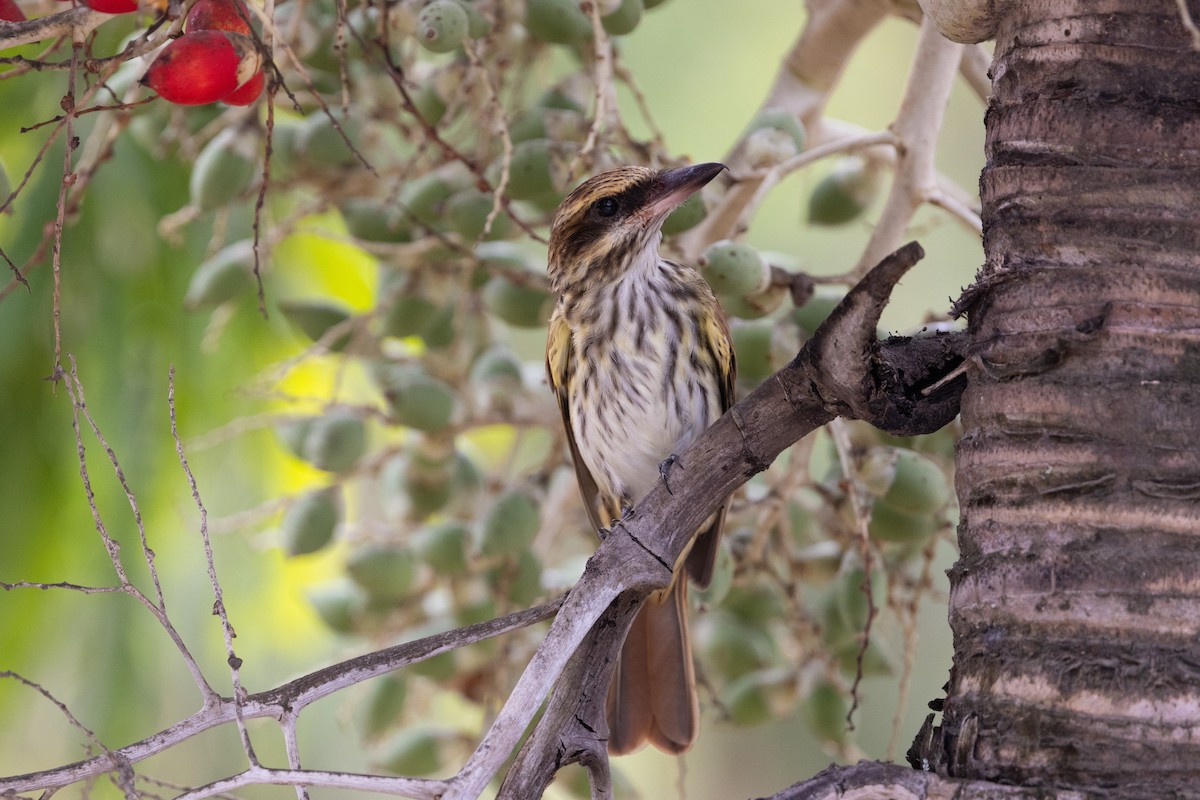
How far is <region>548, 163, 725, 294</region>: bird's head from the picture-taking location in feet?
8.33

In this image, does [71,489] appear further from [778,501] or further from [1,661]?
[778,501]

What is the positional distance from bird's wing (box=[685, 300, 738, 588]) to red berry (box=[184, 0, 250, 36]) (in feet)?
3.59

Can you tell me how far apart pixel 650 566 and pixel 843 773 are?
1.09 ft

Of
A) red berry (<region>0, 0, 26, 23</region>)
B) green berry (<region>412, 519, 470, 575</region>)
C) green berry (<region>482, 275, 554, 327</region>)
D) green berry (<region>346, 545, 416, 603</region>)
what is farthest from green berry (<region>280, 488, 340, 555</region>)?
red berry (<region>0, 0, 26, 23</region>)

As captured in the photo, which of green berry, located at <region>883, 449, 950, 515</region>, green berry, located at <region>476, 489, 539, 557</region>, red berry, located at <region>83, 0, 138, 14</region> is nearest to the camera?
red berry, located at <region>83, 0, 138, 14</region>

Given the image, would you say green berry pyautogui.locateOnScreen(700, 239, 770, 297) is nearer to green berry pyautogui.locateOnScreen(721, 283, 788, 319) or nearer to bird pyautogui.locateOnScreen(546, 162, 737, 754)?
green berry pyautogui.locateOnScreen(721, 283, 788, 319)

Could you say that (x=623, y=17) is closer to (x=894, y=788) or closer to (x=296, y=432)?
(x=296, y=432)

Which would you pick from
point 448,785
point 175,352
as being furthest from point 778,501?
point 175,352

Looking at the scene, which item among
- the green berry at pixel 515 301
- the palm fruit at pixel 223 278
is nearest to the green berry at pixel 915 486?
the green berry at pixel 515 301

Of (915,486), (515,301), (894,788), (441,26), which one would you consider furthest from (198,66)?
(915,486)

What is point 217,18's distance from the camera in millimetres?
1735

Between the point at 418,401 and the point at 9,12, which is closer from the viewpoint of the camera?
the point at 9,12

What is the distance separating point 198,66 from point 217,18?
0.45ft

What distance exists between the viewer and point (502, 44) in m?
2.54
